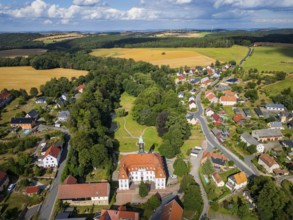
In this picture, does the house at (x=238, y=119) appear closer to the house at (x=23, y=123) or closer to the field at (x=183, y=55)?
the house at (x=23, y=123)

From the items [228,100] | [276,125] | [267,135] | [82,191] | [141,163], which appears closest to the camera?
[82,191]

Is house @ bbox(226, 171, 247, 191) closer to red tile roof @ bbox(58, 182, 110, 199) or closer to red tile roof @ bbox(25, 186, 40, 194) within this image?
red tile roof @ bbox(58, 182, 110, 199)

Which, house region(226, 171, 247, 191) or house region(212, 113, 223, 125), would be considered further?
house region(212, 113, 223, 125)

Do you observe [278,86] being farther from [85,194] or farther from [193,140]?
[85,194]

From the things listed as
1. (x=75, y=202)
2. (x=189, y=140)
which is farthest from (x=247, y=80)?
(x=75, y=202)

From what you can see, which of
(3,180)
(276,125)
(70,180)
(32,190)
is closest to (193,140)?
(276,125)

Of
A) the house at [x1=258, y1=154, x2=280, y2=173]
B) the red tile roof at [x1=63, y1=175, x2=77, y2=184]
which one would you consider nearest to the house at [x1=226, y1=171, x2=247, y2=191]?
the house at [x1=258, y1=154, x2=280, y2=173]
